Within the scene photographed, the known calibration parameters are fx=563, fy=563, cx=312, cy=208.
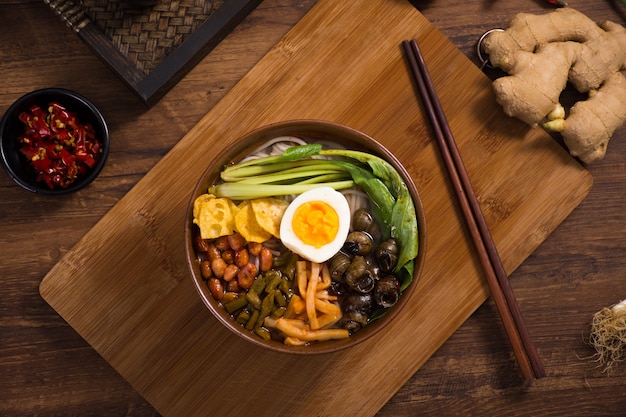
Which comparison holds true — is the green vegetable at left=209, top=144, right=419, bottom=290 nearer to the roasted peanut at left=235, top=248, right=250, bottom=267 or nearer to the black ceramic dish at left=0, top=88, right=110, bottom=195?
the roasted peanut at left=235, top=248, right=250, bottom=267

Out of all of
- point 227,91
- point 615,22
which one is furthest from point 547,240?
point 227,91

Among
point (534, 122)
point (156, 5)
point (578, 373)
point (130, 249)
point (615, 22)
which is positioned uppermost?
point (156, 5)

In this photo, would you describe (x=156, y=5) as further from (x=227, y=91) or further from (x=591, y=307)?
(x=591, y=307)

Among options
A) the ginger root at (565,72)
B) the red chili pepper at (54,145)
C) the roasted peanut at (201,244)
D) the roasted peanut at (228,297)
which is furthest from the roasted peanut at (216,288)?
the ginger root at (565,72)

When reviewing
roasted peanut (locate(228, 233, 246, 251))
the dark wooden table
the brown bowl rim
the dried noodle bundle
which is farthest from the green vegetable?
the dried noodle bundle

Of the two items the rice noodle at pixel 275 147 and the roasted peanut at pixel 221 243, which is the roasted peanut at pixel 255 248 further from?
the rice noodle at pixel 275 147
